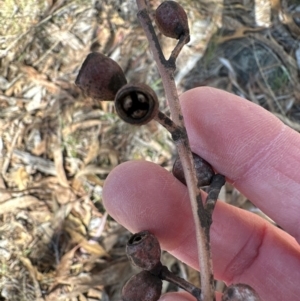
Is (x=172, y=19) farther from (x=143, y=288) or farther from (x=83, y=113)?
(x=83, y=113)

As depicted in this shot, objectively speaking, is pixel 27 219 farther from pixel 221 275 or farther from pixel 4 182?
pixel 221 275

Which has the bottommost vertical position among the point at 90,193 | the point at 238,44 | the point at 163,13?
the point at 90,193

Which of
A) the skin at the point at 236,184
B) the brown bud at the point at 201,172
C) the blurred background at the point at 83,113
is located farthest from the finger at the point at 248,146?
the blurred background at the point at 83,113

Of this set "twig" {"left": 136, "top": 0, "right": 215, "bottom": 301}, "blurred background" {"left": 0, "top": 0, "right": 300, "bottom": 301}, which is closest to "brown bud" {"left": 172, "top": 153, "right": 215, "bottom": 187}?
"twig" {"left": 136, "top": 0, "right": 215, "bottom": 301}

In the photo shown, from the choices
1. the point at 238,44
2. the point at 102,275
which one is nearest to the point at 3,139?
the point at 102,275

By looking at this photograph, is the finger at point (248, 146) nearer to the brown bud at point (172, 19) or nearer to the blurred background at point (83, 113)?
the brown bud at point (172, 19)

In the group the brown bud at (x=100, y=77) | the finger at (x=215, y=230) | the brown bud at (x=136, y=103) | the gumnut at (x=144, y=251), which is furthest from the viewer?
the finger at (x=215, y=230)

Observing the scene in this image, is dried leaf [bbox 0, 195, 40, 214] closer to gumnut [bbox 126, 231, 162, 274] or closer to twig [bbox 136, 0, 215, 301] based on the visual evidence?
gumnut [bbox 126, 231, 162, 274]
